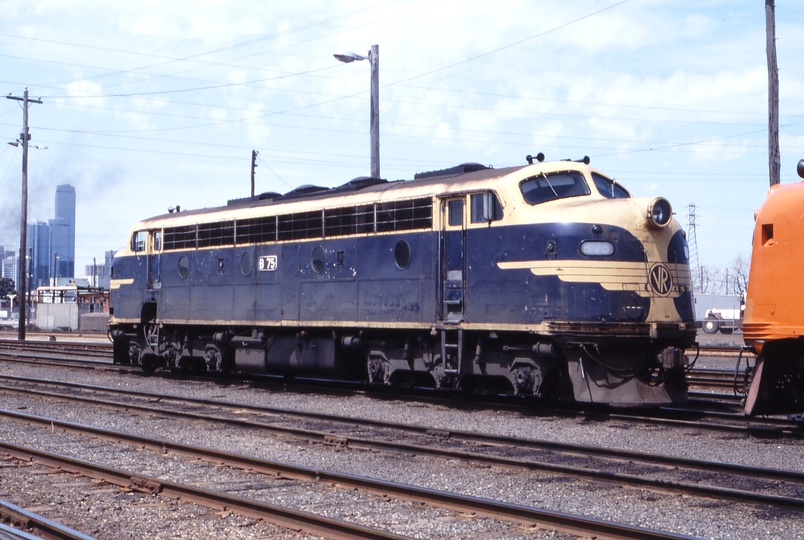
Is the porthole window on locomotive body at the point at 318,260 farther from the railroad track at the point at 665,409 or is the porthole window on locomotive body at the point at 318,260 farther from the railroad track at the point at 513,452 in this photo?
the railroad track at the point at 513,452

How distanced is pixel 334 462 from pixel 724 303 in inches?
2680

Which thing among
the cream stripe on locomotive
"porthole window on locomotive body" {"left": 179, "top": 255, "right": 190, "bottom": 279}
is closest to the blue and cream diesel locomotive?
the cream stripe on locomotive

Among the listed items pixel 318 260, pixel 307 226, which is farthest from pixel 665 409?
pixel 307 226

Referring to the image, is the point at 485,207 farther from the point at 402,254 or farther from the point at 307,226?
the point at 307,226

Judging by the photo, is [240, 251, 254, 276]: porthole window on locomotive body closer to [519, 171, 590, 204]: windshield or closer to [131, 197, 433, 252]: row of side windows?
[131, 197, 433, 252]: row of side windows

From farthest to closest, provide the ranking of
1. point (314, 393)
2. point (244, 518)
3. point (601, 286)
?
point (314, 393), point (601, 286), point (244, 518)

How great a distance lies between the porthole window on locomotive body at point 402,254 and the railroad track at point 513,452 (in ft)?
10.9

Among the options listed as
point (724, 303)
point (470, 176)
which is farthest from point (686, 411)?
point (724, 303)

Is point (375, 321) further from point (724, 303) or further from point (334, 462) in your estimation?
point (724, 303)

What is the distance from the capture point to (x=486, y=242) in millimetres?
14453

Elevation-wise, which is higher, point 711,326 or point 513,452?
point 711,326

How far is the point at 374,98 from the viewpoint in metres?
22.8

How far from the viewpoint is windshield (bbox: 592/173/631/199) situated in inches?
576

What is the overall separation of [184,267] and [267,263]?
10.8ft
